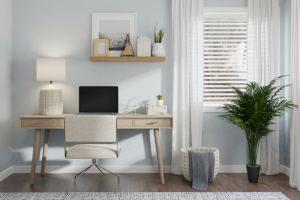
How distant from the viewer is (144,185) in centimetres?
279

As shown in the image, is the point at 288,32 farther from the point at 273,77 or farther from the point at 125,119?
the point at 125,119

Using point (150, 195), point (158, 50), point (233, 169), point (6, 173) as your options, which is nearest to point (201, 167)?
point (150, 195)

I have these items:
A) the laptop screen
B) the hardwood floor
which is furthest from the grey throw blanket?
the laptop screen

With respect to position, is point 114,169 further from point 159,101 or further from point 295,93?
point 295,93

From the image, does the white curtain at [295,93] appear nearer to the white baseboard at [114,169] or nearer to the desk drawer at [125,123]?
the white baseboard at [114,169]

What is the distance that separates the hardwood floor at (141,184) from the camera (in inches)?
105

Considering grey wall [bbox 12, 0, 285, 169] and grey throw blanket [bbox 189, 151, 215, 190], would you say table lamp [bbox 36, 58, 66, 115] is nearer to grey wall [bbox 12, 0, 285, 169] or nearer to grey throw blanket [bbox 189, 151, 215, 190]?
grey wall [bbox 12, 0, 285, 169]

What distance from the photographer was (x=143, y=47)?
3090mm

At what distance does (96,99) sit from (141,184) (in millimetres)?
1213

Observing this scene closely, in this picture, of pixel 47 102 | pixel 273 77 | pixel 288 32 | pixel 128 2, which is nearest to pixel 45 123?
pixel 47 102

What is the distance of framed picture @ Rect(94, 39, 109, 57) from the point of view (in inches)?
123

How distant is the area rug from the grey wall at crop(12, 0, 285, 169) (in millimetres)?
724

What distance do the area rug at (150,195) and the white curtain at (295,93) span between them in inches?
13.8

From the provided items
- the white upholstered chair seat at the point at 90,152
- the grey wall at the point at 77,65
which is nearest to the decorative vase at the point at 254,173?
the grey wall at the point at 77,65
